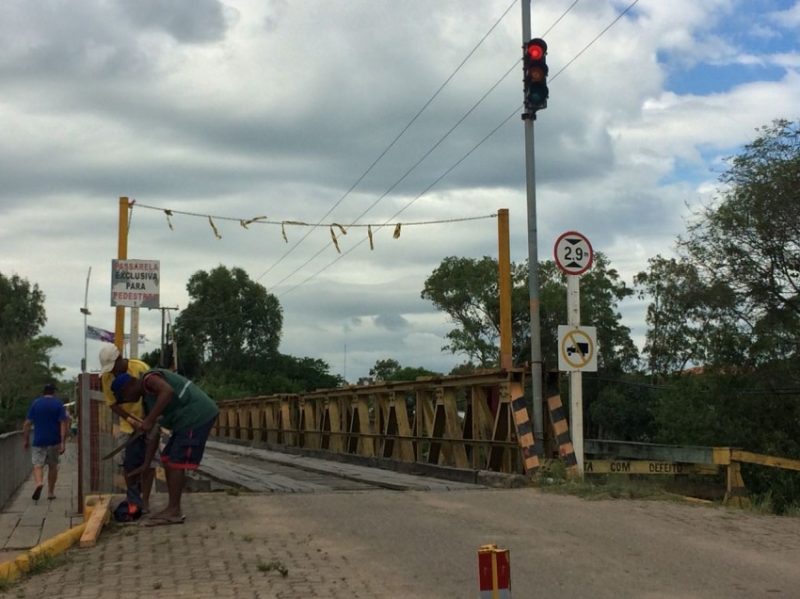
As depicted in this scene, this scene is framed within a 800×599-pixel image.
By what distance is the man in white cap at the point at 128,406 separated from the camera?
8.61 meters

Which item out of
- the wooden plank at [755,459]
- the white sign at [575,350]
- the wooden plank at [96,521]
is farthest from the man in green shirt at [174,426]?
the wooden plank at [755,459]

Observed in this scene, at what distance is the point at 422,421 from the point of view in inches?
657

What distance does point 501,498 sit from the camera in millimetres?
10805

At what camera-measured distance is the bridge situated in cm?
664

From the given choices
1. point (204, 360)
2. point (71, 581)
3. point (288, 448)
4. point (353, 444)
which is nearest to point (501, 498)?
point (71, 581)

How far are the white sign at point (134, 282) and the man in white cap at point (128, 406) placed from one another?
28.9 feet

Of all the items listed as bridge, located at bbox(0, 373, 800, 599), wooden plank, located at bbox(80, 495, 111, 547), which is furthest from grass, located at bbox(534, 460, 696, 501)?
wooden plank, located at bbox(80, 495, 111, 547)

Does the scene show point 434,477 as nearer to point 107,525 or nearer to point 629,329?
point 107,525

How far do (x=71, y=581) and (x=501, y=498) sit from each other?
17.2 ft

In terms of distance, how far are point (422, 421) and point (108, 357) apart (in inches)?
343

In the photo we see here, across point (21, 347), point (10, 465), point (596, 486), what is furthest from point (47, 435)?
point (21, 347)

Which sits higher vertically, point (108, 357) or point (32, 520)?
point (108, 357)

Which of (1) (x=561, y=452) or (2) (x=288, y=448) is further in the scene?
(2) (x=288, y=448)

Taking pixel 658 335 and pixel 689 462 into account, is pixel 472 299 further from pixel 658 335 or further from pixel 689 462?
pixel 689 462
